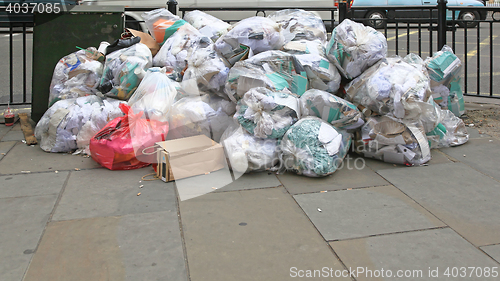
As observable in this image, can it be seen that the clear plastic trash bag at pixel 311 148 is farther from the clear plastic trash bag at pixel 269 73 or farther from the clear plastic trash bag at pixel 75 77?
the clear plastic trash bag at pixel 75 77

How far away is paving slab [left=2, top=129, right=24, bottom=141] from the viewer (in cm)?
519

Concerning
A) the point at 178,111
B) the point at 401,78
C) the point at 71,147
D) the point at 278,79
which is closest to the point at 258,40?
the point at 278,79

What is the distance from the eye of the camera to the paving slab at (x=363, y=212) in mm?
2996

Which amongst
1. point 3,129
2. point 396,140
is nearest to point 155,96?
point 3,129

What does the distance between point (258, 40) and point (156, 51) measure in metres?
1.84

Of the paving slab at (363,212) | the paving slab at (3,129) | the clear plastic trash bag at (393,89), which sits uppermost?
the clear plastic trash bag at (393,89)

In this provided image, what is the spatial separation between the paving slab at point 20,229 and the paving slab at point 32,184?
0.11m

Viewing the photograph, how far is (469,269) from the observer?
251 cm

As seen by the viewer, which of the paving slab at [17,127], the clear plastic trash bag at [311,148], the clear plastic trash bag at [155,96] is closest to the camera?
the clear plastic trash bag at [311,148]

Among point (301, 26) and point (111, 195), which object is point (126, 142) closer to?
point (111, 195)

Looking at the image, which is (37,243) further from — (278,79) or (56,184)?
(278,79)

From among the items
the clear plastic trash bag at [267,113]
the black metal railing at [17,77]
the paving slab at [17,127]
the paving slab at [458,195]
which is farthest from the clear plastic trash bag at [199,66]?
the black metal railing at [17,77]

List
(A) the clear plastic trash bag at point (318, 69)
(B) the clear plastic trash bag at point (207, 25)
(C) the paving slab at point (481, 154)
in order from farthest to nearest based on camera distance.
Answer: (B) the clear plastic trash bag at point (207, 25), (A) the clear plastic trash bag at point (318, 69), (C) the paving slab at point (481, 154)

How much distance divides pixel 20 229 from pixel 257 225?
5.48 feet
